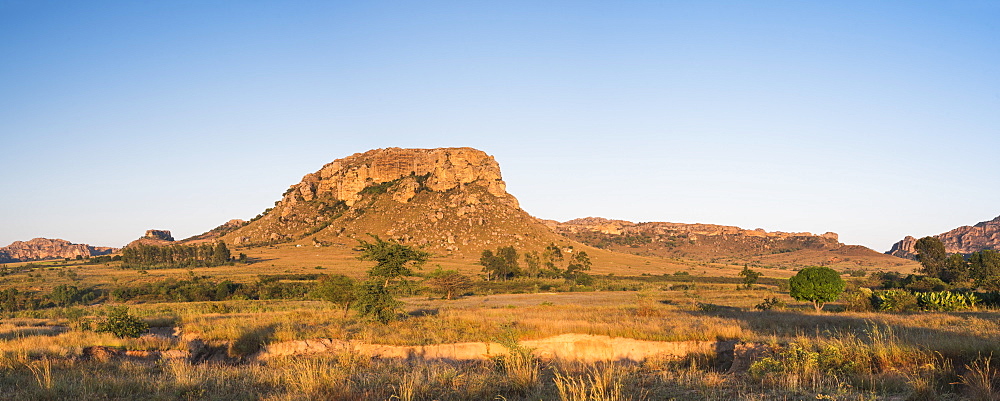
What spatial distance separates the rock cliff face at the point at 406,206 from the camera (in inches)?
4872

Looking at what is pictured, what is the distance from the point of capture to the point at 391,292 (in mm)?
23438

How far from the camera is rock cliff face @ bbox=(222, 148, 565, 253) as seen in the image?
124 metres

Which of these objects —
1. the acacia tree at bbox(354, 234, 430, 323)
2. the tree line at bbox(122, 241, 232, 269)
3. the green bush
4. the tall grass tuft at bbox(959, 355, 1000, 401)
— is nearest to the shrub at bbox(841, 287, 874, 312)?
the green bush

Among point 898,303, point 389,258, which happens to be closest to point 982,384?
point 389,258

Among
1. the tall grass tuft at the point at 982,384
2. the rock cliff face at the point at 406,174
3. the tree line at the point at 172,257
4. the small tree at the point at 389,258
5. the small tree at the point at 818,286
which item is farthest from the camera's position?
the rock cliff face at the point at 406,174

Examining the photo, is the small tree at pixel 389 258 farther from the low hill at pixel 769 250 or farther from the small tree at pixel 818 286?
the low hill at pixel 769 250

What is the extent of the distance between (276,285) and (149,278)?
23.2 meters

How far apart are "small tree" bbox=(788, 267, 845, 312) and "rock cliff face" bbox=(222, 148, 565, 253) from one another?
275ft

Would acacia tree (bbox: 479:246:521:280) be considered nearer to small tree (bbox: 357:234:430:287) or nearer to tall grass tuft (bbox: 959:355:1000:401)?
small tree (bbox: 357:234:430:287)

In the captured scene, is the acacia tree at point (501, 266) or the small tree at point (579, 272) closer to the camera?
the small tree at point (579, 272)

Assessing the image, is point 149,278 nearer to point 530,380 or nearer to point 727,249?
point 530,380

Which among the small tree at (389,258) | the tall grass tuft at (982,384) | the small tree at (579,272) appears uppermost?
the small tree at (389,258)

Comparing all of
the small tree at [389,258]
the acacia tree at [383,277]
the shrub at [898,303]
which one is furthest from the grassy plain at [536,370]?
the shrub at [898,303]

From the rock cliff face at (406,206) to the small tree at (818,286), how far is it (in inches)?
3306
